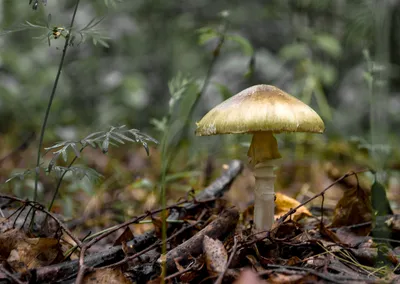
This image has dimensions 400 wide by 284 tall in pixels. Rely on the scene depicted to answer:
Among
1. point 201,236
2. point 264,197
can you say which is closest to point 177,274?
point 201,236

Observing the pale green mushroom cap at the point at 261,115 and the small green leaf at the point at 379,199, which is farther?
the small green leaf at the point at 379,199

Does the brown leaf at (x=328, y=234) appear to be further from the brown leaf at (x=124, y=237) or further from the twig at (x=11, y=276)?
the twig at (x=11, y=276)

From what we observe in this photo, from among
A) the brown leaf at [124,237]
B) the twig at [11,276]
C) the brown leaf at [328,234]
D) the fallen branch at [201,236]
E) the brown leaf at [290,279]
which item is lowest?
the brown leaf at [328,234]

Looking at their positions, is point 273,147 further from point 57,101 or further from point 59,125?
point 59,125

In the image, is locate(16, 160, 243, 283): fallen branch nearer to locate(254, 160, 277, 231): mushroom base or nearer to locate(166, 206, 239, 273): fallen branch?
locate(166, 206, 239, 273): fallen branch

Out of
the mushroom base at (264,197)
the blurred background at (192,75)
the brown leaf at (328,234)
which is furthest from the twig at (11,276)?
the blurred background at (192,75)

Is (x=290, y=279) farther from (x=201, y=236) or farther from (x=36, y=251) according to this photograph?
(x=36, y=251)

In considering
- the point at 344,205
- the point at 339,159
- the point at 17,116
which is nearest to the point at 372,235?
the point at 344,205

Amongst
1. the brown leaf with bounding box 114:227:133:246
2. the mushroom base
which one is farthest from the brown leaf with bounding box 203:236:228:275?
the brown leaf with bounding box 114:227:133:246
